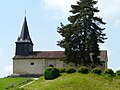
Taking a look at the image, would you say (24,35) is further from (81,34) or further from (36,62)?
(81,34)

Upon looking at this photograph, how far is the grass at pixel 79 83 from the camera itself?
47.8 metres

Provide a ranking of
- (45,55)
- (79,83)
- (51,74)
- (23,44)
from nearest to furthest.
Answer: (79,83)
(51,74)
(45,55)
(23,44)

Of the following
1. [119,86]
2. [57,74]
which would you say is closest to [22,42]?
[57,74]

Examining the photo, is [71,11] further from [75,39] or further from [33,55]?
[33,55]

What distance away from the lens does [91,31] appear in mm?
66812

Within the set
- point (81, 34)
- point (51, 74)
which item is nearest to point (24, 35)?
point (81, 34)

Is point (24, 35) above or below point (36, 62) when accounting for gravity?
above

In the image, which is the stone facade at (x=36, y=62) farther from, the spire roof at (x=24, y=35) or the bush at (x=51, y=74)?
the bush at (x=51, y=74)

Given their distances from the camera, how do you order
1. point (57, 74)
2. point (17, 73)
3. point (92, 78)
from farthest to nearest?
point (17, 73) < point (57, 74) < point (92, 78)

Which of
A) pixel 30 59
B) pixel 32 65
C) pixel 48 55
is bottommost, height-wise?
pixel 32 65

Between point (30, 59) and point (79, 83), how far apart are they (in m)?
27.8

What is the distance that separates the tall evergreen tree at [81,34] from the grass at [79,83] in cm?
1096

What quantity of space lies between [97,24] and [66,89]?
23565 millimetres

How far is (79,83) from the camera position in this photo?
162 ft
